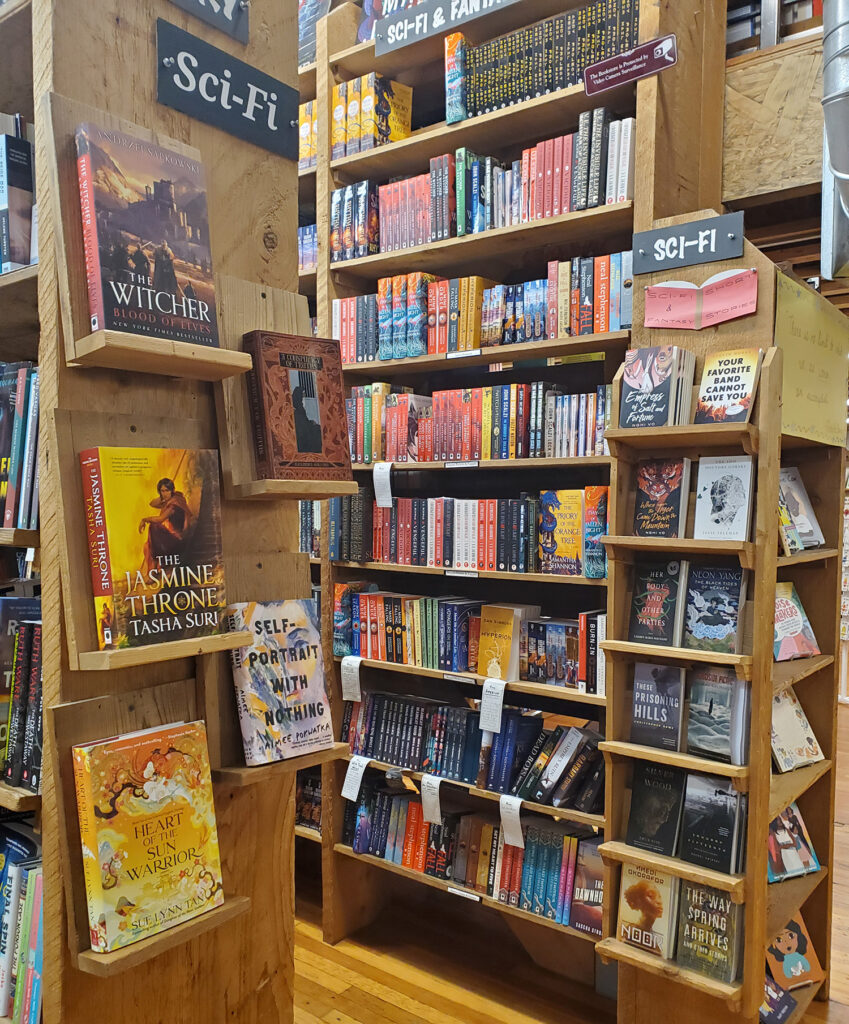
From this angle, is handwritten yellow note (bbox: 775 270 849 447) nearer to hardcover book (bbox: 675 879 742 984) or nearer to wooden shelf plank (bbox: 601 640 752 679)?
wooden shelf plank (bbox: 601 640 752 679)

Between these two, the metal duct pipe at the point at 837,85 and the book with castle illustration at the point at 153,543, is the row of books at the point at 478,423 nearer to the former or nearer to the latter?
the metal duct pipe at the point at 837,85

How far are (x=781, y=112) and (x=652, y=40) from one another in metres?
0.53

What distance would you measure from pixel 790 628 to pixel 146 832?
1.81 metres

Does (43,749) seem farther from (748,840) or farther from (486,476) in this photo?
(486,476)

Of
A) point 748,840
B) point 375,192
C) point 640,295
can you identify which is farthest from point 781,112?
point 748,840

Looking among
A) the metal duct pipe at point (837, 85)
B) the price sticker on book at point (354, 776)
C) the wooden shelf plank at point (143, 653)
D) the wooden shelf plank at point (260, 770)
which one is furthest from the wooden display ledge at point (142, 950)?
the metal duct pipe at point (837, 85)

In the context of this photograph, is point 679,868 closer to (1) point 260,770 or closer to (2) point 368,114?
(1) point 260,770

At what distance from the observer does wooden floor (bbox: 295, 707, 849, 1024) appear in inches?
97.7

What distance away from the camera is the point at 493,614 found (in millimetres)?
2596

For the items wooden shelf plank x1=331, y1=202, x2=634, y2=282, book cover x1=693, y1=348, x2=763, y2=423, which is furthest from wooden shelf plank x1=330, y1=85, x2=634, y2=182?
book cover x1=693, y1=348, x2=763, y2=423

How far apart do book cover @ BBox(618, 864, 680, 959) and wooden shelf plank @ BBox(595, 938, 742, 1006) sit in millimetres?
22

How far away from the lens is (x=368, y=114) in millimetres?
2854

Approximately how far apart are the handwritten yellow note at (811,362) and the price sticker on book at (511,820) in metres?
1.28

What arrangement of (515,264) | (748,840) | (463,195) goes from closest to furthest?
1. (748,840)
2. (463,195)
3. (515,264)
